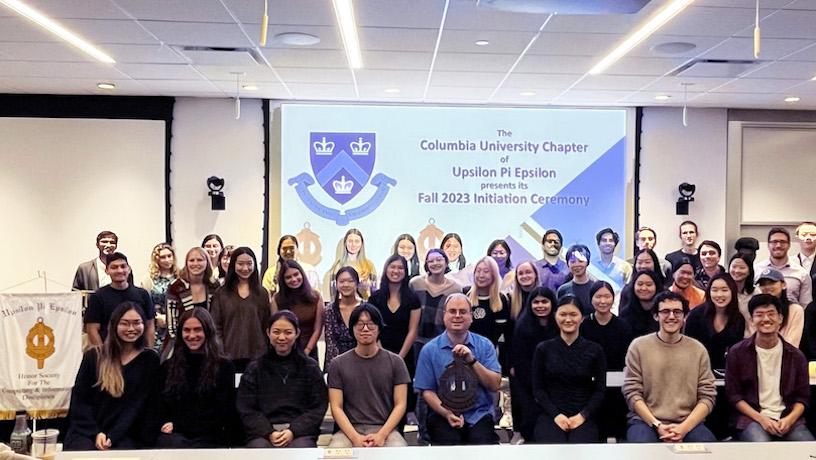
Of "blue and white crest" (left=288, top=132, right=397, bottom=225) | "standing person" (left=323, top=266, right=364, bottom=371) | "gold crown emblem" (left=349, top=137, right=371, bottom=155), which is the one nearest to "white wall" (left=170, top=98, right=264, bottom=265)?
"blue and white crest" (left=288, top=132, right=397, bottom=225)

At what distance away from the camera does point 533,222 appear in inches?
284

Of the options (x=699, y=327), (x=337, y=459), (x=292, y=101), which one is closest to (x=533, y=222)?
(x=292, y=101)

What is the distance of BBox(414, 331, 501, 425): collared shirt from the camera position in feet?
12.3

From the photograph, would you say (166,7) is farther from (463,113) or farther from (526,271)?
(463,113)

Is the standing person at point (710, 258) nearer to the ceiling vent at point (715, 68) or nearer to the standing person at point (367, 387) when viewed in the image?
the ceiling vent at point (715, 68)

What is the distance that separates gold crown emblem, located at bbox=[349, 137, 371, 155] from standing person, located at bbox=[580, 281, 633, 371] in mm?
3559

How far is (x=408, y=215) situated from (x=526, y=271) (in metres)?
2.74

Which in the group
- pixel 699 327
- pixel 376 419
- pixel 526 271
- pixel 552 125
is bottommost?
pixel 376 419

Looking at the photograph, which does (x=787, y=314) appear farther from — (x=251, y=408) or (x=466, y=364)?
(x=251, y=408)

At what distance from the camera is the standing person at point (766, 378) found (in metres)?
3.59

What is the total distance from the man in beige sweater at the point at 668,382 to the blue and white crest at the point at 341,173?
3880mm

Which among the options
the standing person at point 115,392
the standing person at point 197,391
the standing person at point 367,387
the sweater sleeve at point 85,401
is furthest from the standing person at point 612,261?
the sweater sleeve at point 85,401

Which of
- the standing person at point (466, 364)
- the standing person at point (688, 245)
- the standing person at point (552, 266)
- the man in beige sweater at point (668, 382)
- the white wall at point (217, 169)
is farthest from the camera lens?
the white wall at point (217, 169)

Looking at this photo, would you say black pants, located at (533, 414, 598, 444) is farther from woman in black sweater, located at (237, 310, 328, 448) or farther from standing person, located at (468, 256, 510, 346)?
woman in black sweater, located at (237, 310, 328, 448)
